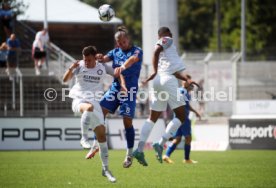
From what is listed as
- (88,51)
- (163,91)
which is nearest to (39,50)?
(163,91)

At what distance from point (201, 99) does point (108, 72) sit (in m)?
18.8

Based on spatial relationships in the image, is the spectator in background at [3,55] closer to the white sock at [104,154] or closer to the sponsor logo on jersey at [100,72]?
the sponsor logo on jersey at [100,72]

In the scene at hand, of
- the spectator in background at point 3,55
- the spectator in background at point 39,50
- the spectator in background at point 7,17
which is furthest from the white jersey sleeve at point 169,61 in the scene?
the spectator in background at point 7,17

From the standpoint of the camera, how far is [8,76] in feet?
94.6

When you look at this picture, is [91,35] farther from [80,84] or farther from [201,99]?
[80,84]

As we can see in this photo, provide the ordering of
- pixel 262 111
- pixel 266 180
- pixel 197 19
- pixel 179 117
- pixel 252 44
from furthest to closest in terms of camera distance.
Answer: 1. pixel 197 19
2. pixel 252 44
3. pixel 262 111
4. pixel 179 117
5. pixel 266 180

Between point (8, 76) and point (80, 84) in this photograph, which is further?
point (8, 76)

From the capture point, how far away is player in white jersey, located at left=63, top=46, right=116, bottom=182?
14648 millimetres

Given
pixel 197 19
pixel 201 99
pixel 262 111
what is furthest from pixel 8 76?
pixel 197 19

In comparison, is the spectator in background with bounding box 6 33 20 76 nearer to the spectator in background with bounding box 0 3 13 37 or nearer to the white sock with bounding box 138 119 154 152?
the spectator in background with bounding box 0 3 13 37

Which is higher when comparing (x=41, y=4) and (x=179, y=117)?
(x=41, y=4)

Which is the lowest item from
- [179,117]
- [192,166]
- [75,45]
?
[192,166]

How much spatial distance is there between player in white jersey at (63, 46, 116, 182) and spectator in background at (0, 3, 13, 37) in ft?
55.3

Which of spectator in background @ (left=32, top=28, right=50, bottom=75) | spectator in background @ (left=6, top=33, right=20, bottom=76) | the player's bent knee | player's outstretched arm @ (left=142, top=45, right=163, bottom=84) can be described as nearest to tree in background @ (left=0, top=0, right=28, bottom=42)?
spectator in background @ (left=6, top=33, right=20, bottom=76)
